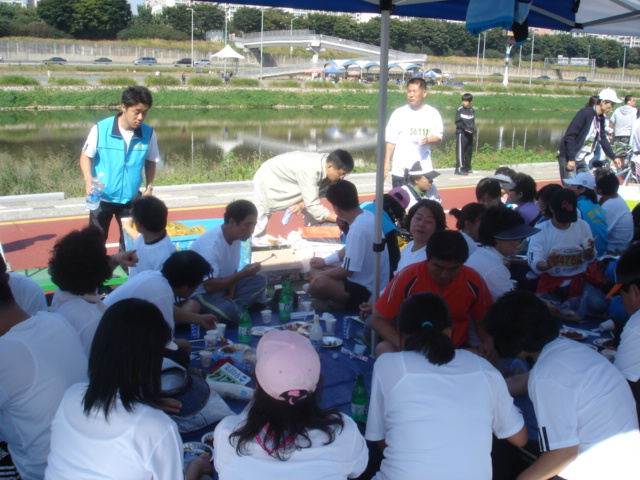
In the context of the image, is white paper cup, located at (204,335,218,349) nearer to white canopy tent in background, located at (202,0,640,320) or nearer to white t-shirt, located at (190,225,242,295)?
white t-shirt, located at (190,225,242,295)

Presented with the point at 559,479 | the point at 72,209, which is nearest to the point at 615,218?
the point at 559,479

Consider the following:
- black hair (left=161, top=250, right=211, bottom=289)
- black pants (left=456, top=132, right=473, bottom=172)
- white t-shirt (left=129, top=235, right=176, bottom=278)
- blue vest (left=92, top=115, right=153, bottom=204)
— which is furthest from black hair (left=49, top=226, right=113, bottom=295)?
black pants (left=456, top=132, right=473, bottom=172)

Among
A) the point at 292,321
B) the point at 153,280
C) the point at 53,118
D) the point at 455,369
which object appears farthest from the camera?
the point at 53,118

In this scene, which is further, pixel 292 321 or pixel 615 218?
pixel 615 218

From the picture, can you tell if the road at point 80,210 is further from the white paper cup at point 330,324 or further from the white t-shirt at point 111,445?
the white t-shirt at point 111,445

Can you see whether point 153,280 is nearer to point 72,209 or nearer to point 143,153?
→ point 143,153

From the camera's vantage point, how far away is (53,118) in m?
29.1

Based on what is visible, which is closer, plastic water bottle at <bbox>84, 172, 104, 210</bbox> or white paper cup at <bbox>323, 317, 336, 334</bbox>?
white paper cup at <bbox>323, 317, 336, 334</bbox>

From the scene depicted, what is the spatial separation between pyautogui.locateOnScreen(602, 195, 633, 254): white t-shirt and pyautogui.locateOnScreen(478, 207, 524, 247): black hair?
2.31 m

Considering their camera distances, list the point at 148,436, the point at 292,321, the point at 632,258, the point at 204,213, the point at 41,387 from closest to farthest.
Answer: the point at 148,436 < the point at 41,387 < the point at 632,258 < the point at 292,321 < the point at 204,213

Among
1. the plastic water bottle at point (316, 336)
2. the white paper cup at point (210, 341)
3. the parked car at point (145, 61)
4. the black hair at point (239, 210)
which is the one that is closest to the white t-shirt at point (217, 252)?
the black hair at point (239, 210)

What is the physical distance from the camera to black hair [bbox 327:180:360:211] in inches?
189

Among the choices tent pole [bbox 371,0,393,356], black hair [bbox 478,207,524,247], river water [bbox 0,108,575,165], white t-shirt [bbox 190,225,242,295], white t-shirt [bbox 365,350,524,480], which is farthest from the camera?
river water [bbox 0,108,575,165]

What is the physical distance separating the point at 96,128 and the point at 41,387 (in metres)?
3.63
